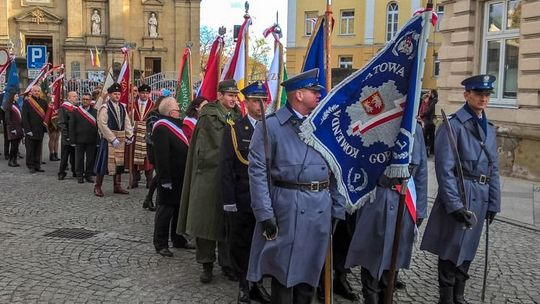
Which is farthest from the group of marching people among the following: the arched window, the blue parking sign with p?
the arched window

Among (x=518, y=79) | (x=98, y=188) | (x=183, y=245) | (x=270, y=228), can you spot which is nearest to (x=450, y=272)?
(x=270, y=228)

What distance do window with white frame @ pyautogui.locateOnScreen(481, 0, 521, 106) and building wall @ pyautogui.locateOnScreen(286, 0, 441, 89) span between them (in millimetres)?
26895

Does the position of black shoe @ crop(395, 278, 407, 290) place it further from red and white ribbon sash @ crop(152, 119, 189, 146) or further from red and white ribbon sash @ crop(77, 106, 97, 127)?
red and white ribbon sash @ crop(77, 106, 97, 127)

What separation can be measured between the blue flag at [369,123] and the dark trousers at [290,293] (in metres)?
0.66

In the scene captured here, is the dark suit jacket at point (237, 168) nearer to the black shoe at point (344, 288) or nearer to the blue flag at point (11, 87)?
the black shoe at point (344, 288)

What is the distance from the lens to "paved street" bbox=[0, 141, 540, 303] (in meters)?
5.30

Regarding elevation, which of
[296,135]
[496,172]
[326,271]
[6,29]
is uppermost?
[6,29]

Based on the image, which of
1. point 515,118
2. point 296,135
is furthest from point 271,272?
point 515,118

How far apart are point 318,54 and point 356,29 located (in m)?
39.3

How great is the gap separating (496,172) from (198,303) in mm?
2818

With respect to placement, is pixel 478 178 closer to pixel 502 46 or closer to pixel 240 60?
pixel 240 60

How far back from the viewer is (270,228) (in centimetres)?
391

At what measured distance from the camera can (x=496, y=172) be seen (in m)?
4.95

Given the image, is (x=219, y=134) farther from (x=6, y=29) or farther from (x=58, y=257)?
(x=6, y=29)
